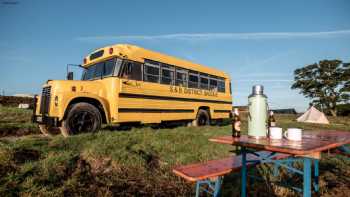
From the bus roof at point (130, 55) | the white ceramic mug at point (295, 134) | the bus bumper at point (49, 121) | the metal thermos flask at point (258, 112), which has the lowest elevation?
the bus bumper at point (49, 121)

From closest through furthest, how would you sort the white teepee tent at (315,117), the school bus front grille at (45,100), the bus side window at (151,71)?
the school bus front grille at (45,100), the bus side window at (151,71), the white teepee tent at (315,117)

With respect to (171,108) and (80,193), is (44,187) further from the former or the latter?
(171,108)

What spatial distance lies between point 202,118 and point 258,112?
7.44m

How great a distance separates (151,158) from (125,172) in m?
0.69

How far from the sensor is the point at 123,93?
5910 millimetres

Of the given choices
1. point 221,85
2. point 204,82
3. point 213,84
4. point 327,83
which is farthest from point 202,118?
point 327,83

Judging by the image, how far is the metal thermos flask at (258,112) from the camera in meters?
1.86

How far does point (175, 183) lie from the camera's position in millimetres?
2799

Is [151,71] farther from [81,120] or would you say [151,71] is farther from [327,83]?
[327,83]

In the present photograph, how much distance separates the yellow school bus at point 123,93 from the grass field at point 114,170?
42.9 inches

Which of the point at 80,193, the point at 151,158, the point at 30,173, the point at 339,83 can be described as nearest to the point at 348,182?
the point at 151,158

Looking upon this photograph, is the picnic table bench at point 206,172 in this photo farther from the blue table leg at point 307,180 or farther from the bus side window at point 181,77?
the bus side window at point 181,77

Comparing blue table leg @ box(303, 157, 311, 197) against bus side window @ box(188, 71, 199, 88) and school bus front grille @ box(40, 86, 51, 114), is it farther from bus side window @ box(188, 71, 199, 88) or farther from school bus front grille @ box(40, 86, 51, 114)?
bus side window @ box(188, 71, 199, 88)

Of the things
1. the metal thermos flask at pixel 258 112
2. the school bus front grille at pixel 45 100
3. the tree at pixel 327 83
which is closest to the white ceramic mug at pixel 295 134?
the metal thermos flask at pixel 258 112
